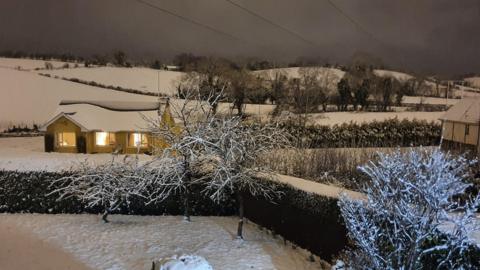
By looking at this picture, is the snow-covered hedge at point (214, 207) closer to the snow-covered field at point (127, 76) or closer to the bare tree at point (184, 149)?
the bare tree at point (184, 149)

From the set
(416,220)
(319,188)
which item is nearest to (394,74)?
(319,188)

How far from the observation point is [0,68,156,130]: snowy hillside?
4069cm

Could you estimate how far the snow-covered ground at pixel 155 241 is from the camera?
10.3 metres

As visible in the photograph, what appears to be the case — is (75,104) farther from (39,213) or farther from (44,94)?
(44,94)

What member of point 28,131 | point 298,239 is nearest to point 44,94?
point 28,131

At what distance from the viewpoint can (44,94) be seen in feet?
146

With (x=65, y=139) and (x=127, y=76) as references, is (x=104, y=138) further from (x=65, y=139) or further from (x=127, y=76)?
(x=127, y=76)

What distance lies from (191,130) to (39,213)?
6982mm

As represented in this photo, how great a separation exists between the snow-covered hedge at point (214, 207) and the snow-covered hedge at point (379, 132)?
535 inches

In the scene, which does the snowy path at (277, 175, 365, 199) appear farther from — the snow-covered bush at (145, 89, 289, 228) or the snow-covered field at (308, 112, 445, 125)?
the snow-covered field at (308, 112, 445, 125)

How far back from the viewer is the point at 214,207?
15.2 m

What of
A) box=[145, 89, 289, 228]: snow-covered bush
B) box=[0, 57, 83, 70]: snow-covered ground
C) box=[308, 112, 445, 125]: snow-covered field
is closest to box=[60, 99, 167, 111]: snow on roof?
box=[145, 89, 289, 228]: snow-covered bush

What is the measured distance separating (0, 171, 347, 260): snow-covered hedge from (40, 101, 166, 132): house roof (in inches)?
344

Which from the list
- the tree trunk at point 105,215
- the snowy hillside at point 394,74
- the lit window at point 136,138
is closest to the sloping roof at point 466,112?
the snowy hillside at point 394,74
